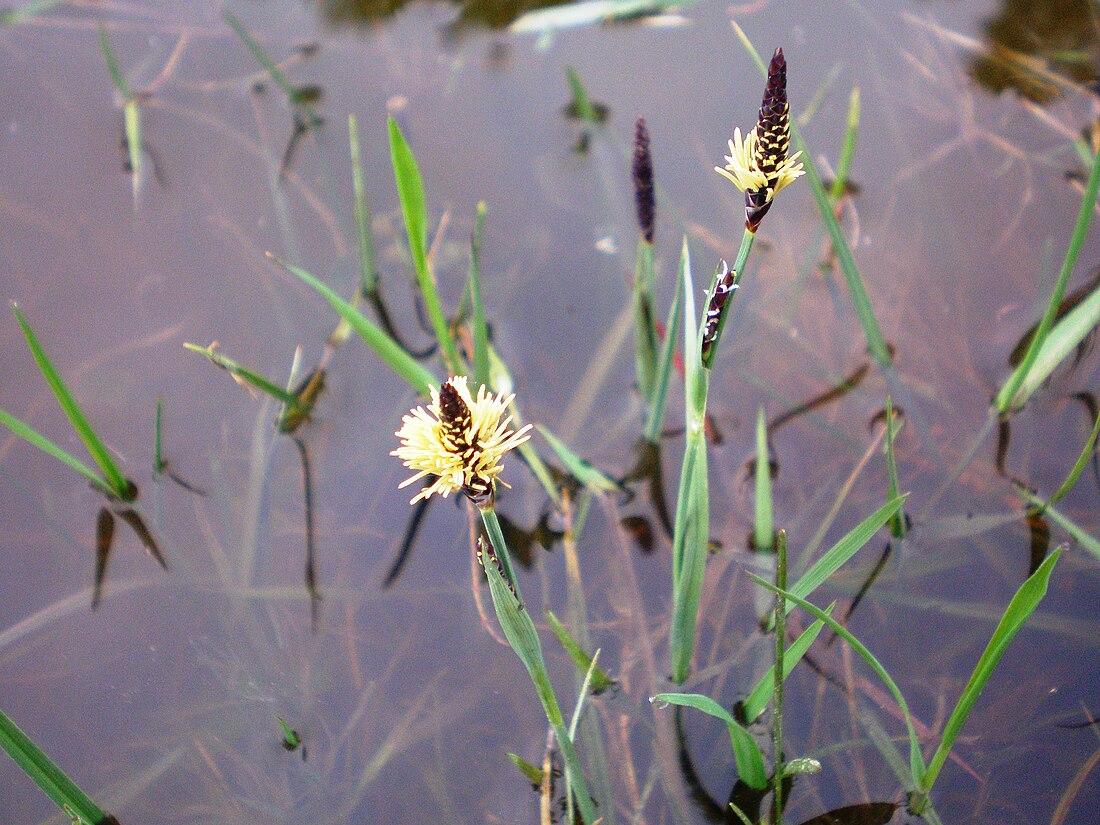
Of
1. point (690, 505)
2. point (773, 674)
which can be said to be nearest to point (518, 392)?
point (690, 505)

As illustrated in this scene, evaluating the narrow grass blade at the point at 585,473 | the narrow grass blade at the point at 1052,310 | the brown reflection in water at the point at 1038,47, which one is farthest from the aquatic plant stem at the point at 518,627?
the brown reflection in water at the point at 1038,47

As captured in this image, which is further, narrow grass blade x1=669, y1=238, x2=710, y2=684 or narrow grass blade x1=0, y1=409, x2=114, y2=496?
narrow grass blade x1=0, y1=409, x2=114, y2=496

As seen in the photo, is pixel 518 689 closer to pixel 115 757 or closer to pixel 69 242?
pixel 115 757

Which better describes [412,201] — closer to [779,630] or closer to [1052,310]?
[779,630]

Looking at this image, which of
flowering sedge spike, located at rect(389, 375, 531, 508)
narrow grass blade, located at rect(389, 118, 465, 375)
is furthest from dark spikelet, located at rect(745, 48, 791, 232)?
narrow grass blade, located at rect(389, 118, 465, 375)

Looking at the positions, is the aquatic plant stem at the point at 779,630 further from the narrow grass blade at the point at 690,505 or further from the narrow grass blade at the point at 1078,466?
the narrow grass blade at the point at 1078,466

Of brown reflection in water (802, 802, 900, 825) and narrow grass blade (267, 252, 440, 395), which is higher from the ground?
narrow grass blade (267, 252, 440, 395)

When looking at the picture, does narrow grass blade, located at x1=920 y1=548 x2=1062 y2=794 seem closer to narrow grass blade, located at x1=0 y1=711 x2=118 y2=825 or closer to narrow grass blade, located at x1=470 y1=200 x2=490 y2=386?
narrow grass blade, located at x1=470 y1=200 x2=490 y2=386
